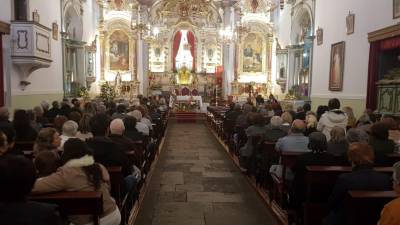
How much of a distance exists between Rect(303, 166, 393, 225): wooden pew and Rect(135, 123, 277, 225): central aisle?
109cm

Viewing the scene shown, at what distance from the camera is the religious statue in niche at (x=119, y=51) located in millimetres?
21141

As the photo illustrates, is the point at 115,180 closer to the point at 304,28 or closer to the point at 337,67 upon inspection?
the point at 337,67

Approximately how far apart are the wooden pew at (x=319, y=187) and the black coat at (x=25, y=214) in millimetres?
2413

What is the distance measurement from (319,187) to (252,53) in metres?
18.5

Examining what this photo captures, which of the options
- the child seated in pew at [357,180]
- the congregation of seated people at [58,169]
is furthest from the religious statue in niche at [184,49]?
the child seated in pew at [357,180]

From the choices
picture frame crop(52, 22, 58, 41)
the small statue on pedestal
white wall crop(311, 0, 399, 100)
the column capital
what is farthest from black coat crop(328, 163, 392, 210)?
the column capital

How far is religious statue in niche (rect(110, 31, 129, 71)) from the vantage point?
69.4 ft

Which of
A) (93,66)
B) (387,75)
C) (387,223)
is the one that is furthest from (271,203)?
(93,66)

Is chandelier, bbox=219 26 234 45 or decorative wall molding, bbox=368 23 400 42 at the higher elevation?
chandelier, bbox=219 26 234 45

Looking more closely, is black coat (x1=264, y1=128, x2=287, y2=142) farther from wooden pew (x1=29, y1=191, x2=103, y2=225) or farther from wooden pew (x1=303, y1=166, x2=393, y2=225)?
wooden pew (x1=29, y1=191, x2=103, y2=225)

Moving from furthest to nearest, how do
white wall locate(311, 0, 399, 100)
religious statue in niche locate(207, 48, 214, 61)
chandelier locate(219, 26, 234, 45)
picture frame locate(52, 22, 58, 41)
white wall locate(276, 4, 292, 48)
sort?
1. religious statue in niche locate(207, 48, 214, 61)
2. chandelier locate(219, 26, 234, 45)
3. white wall locate(276, 4, 292, 48)
4. picture frame locate(52, 22, 58, 41)
5. white wall locate(311, 0, 399, 100)

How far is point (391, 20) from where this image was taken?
9.16 meters

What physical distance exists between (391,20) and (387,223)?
8333mm

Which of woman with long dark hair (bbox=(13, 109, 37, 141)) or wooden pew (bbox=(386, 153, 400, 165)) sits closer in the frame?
wooden pew (bbox=(386, 153, 400, 165))
